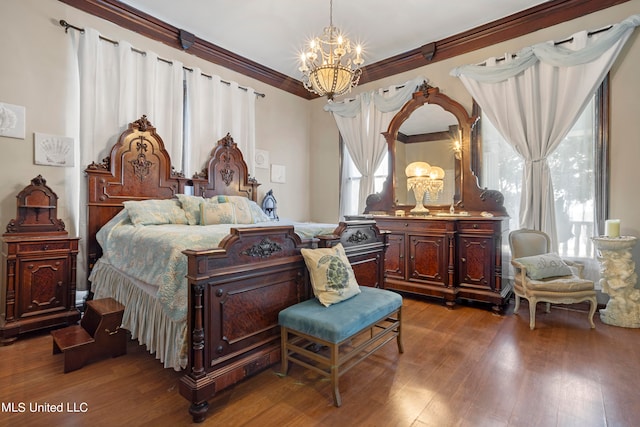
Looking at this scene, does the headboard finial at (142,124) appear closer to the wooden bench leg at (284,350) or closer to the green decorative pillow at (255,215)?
the green decorative pillow at (255,215)

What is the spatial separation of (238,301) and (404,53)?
4119 mm

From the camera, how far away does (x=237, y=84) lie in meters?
4.56

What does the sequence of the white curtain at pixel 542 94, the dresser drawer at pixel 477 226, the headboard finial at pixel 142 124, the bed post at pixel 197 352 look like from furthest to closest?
the headboard finial at pixel 142 124 → the dresser drawer at pixel 477 226 → the white curtain at pixel 542 94 → the bed post at pixel 197 352

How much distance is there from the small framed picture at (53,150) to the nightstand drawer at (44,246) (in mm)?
831

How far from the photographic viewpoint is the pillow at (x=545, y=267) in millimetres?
3021

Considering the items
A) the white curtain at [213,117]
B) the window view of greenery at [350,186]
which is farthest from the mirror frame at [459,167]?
the white curtain at [213,117]

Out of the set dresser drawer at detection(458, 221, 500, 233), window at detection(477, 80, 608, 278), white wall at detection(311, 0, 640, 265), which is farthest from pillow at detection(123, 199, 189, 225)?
white wall at detection(311, 0, 640, 265)

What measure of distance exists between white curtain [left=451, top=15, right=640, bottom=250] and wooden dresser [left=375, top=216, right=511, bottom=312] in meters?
0.52

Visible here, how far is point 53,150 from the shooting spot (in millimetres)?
3098

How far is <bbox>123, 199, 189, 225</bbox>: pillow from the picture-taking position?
3.02 m

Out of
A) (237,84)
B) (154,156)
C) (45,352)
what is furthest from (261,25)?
(45,352)

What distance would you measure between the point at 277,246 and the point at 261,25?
304cm

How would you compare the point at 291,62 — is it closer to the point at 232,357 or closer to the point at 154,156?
the point at 154,156

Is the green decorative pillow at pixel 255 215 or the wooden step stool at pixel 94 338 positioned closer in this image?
the wooden step stool at pixel 94 338
